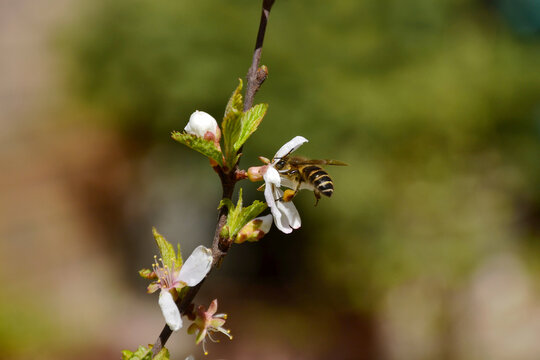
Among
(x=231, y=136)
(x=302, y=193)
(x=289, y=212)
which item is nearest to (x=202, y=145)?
(x=231, y=136)

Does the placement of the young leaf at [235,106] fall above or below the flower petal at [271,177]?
below

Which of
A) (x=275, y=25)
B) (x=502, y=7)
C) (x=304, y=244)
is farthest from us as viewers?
(x=304, y=244)

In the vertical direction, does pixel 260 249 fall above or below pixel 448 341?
above

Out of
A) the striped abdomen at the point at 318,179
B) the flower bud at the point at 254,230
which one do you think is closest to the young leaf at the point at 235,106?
the flower bud at the point at 254,230

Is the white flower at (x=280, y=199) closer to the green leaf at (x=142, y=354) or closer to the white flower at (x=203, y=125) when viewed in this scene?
the white flower at (x=203, y=125)

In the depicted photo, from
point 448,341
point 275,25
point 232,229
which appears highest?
point 275,25

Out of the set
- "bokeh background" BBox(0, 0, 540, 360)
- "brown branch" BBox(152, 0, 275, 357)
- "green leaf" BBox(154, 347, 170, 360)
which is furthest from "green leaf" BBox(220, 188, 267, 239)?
"bokeh background" BBox(0, 0, 540, 360)

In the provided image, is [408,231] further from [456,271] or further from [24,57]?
[24,57]

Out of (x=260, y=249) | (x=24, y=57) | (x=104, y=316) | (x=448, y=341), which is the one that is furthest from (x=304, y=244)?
(x=24, y=57)
